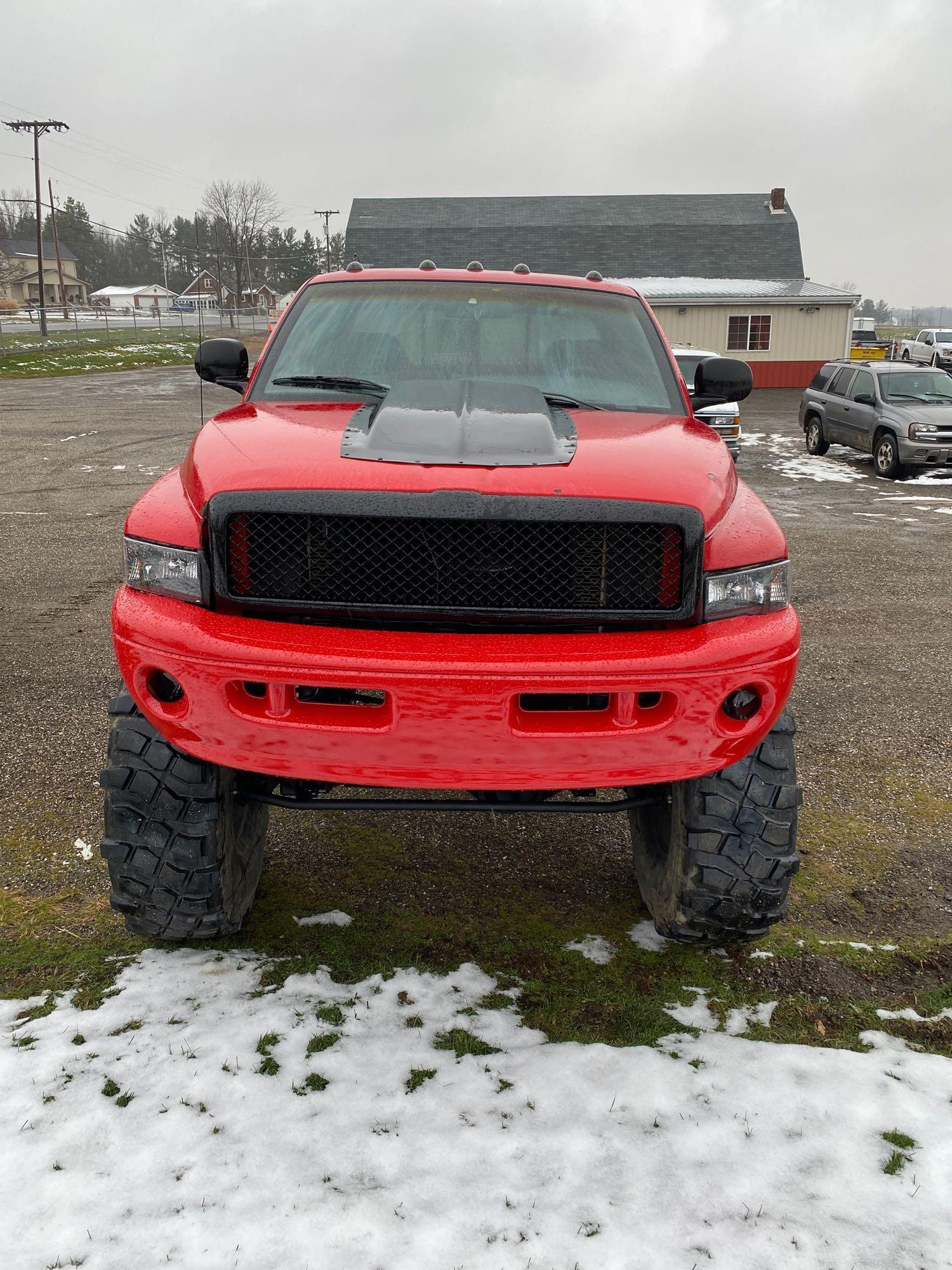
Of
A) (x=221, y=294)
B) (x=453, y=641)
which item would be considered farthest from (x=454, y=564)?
(x=221, y=294)

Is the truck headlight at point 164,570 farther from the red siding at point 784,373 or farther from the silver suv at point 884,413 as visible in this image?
the red siding at point 784,373

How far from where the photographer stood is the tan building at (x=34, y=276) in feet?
328

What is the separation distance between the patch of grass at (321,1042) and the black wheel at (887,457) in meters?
14.3

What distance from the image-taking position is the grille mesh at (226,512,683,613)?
92.7 inches

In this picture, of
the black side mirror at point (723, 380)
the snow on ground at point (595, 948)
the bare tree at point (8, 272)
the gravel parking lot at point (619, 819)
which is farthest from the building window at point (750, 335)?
the bare tree at point (8, 272)

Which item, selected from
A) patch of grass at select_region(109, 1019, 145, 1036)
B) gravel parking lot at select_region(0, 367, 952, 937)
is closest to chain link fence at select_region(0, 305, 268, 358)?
gravel parking lot at select_region(0, 367, 952, 937)

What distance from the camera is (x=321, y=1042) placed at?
2584 millimetres

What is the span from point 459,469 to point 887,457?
1430 centimetres

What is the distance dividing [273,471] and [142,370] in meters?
37.3

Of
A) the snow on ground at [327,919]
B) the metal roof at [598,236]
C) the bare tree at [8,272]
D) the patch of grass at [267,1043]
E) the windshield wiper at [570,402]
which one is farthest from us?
the bare tree at [8,272]

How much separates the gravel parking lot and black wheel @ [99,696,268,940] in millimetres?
653

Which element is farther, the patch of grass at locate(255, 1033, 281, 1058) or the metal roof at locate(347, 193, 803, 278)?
the metal roof at locate(347, 193, 803, 278)

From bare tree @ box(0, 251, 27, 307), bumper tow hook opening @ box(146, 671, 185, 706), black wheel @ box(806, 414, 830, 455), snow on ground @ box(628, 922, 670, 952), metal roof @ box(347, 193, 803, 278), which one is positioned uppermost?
bare tree @ box(0, 251, 27, 307)

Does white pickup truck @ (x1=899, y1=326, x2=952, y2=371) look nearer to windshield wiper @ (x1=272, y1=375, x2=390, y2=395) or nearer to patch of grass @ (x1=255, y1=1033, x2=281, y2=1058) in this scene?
windshield wiper @ (x1=272, y1=375, x2=390, y2=395)
